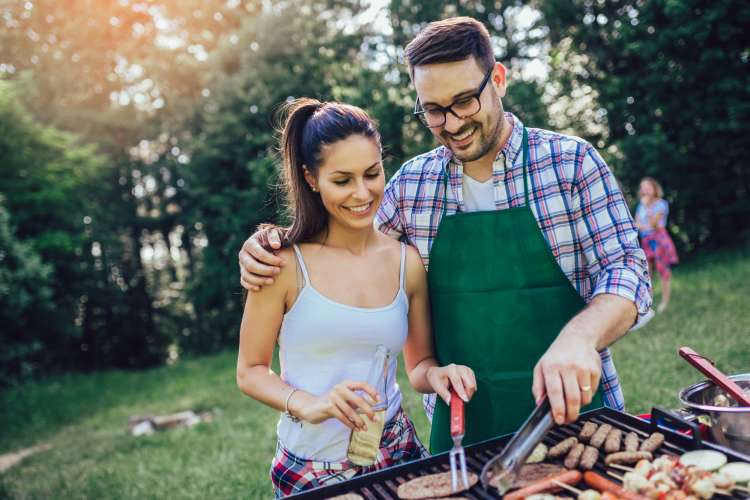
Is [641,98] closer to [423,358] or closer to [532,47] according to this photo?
[532,47]

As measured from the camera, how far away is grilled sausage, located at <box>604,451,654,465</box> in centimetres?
173

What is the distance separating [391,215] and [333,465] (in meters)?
1.07

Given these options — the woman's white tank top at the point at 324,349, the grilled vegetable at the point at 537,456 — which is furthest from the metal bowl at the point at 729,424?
the woman's white tank top at the point at 324,349

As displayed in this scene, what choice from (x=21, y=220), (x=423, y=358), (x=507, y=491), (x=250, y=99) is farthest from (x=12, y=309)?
(x=507, y=491)

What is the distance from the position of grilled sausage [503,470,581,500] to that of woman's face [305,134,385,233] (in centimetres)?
106

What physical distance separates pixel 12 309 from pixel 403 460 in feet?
34.9

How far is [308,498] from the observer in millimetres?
1716

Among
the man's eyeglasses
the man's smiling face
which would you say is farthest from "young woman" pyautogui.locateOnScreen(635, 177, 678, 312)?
the man's eyeglasses

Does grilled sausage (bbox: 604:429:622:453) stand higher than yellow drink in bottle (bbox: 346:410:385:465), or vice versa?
yellow drink in bottle (bbox: 346:410:385:465)

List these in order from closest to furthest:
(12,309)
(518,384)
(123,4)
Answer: (518,384) < (12,309) < (123,4)

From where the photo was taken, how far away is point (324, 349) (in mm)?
2189

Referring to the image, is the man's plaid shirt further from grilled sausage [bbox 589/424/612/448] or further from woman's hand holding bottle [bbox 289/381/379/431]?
woman's hand holding bottle [bbox 289/381/379/431]

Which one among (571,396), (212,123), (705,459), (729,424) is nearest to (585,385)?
(571,396)

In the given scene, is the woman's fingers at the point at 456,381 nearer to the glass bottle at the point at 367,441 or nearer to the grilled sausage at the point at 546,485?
the glass bottle at the point at 367,441
